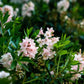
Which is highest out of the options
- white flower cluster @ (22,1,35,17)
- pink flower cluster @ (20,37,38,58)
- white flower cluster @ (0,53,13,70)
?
white flower cluster @ (22,1,35,17)

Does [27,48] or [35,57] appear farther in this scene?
[35,57]

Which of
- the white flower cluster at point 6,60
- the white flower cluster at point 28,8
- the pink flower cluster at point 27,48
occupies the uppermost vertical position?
the white flower cluster at point 28,8

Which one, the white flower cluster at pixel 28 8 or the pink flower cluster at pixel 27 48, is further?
the white flower cluster at pixel 28 8

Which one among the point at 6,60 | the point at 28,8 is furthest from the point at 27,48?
the point at 28,8

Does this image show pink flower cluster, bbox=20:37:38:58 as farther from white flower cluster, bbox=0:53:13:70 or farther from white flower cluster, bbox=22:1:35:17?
white flower cluster, bbox=22:1:35:17

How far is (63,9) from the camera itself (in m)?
3.54

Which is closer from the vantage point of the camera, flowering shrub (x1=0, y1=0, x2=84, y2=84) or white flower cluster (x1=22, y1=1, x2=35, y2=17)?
flowering shrub (x1=0, y1=0, x2=84, y2=84)

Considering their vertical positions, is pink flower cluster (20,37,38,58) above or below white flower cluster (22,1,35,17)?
below

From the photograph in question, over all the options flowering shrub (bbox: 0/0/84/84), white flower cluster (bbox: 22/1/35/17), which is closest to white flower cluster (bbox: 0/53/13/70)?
flowering shrub (bbox: 0/0/84/84)

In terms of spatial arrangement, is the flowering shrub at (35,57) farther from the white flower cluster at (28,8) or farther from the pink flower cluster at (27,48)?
the white flower cluster at (28,8)

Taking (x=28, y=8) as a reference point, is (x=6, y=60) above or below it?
below

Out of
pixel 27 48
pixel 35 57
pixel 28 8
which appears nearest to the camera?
pixel 27 48

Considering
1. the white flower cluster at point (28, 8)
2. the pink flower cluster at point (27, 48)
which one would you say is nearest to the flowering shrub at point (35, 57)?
the pink flower cluster at point (27, 48)

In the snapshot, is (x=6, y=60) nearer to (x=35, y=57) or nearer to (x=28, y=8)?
(x=35, y=57)
